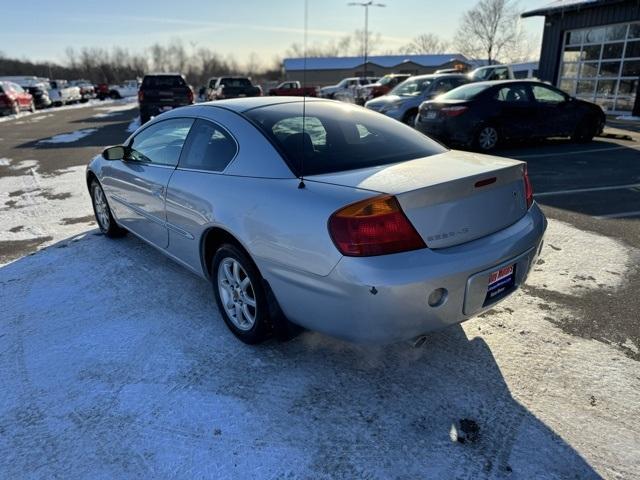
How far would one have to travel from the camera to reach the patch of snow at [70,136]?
13.7 meters

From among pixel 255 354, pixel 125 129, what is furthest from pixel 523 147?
pixel 125 129

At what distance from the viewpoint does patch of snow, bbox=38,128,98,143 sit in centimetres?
1370

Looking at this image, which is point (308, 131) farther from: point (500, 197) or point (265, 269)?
point (500, 197)

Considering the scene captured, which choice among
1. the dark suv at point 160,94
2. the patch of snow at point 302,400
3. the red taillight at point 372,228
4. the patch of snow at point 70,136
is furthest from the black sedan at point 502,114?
the patch of snow at point 70,136

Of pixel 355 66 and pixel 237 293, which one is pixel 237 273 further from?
pixel 355 66

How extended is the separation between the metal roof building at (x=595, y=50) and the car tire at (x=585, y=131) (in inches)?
234

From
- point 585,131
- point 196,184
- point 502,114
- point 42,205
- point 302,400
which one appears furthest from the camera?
point 585,131

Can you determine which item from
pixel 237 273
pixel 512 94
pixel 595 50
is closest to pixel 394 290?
pixel 237 273

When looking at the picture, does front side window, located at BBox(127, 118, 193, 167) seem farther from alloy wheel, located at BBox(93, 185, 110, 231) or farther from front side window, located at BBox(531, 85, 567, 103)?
front side window, located at BBox(531, 85, 567, 103)

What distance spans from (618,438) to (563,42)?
62.4 feet

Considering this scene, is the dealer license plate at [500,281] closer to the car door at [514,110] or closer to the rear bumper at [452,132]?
the rear bumper at [452,132]

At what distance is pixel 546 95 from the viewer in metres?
9.92

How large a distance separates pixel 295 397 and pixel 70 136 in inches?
598

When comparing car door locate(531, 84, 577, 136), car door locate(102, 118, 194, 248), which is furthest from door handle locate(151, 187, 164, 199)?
car door locate(531, 84, 577, 136)
